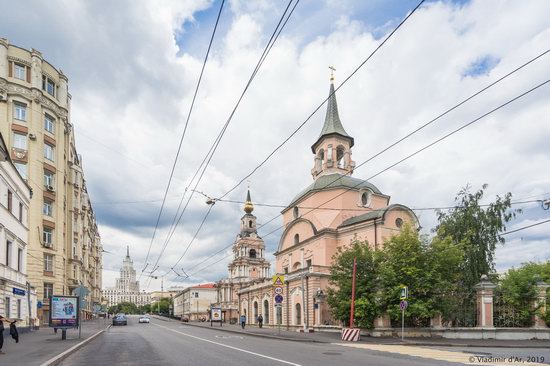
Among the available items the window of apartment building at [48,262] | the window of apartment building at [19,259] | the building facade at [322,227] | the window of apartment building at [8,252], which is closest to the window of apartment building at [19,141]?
the window of apartment building at [48,262]

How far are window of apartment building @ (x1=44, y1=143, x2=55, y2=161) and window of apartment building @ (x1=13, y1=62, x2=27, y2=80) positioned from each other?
6.09m

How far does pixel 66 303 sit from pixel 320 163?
36.4 metres

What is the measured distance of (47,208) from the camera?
39.8m

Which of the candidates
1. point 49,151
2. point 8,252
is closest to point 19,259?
point 8,252

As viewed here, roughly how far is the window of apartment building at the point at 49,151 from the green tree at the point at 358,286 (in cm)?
2776

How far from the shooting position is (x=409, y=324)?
27656 mm

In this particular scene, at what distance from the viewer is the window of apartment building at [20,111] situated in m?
36.8

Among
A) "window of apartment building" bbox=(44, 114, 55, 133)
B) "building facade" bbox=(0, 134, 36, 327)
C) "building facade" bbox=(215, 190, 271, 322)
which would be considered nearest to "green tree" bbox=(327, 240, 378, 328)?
"building facade" bbox=(0, 134, 36, 327)

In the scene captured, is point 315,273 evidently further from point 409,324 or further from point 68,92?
point 68,92

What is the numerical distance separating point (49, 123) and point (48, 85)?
3692mm

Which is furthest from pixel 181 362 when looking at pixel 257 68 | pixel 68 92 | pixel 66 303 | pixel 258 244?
pixel 258 244

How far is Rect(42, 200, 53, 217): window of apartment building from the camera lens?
129 ft

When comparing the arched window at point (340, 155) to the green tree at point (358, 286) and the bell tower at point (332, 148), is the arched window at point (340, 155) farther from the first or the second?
the green tree at point (358, 286)

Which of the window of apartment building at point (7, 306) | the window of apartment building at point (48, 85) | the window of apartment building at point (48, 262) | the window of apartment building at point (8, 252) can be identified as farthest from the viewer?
the window of apartment building at point (48, 85)
